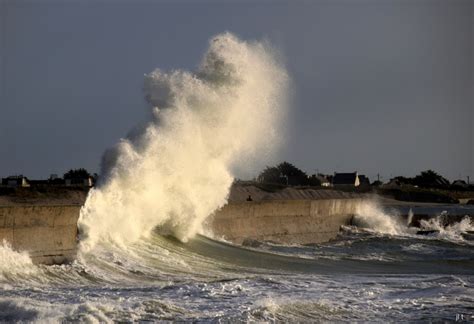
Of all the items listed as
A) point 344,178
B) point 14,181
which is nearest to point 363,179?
point 344,178

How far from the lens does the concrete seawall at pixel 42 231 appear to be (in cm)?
1212

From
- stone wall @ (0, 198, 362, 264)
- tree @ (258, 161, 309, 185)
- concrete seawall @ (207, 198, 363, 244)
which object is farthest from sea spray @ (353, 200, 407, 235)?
tree @ (258, 161, 309, 185)

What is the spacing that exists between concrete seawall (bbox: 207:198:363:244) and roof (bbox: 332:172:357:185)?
189 feet

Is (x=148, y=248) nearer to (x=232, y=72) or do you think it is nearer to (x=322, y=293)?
(x=322, y=293)

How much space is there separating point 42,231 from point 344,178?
245 feet

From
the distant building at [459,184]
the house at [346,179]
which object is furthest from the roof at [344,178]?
the distant building at [459,184]

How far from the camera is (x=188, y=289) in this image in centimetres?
1135

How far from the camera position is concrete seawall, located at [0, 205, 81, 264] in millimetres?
12117

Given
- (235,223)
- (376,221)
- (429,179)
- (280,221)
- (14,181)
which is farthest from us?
(429,179)

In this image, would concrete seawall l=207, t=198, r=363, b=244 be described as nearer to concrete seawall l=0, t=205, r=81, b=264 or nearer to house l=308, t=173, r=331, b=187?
concrete seawall l=0, t=205, r=81, b=264

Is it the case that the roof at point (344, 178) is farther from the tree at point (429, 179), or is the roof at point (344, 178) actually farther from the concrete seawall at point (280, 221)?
the concrete seawall at point (280, 221)

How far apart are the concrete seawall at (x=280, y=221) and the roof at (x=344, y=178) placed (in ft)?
189

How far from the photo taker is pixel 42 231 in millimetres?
12703

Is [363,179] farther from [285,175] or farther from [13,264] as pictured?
[13,264]
